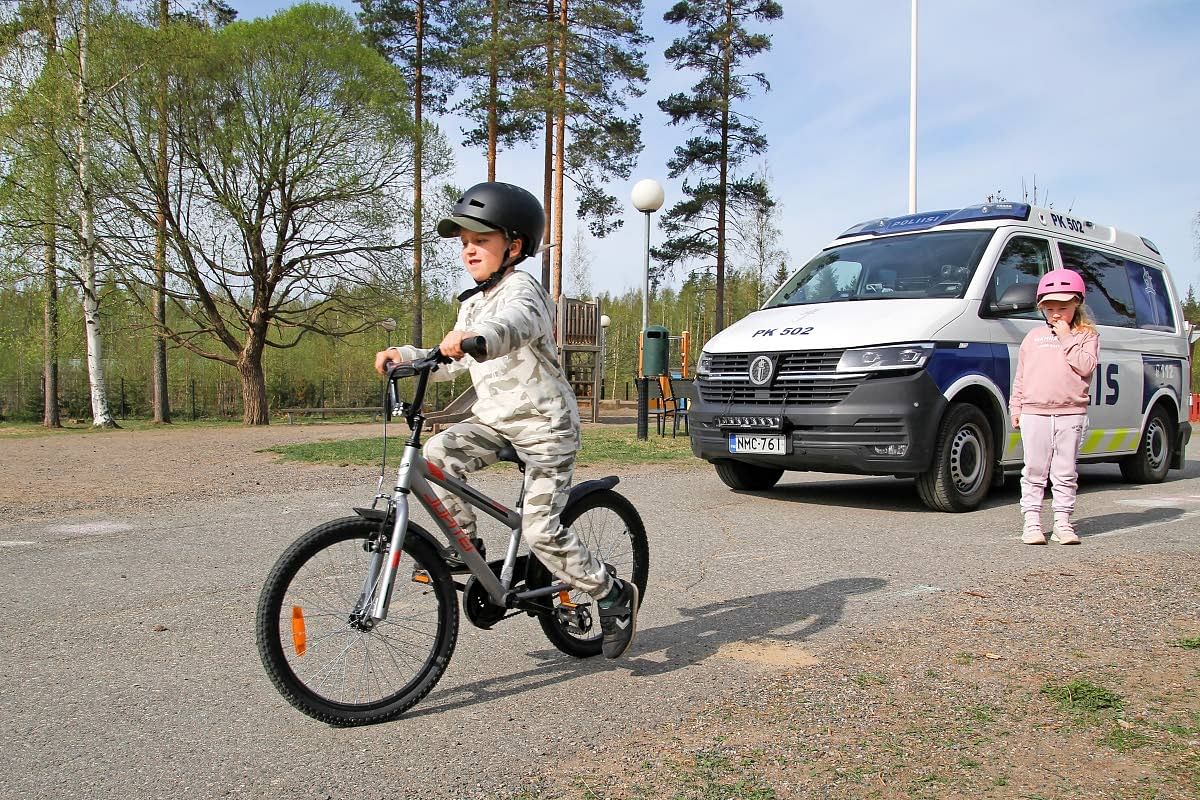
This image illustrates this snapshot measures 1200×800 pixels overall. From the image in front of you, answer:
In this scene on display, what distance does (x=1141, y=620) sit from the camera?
14.2 feet

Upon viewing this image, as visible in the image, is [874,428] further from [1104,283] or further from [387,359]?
[387,359]

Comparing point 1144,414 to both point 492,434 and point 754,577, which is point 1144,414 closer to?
point 754,577

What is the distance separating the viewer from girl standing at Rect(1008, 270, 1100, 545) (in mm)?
6371

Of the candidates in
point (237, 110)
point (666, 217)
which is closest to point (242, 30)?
point (237, 110)

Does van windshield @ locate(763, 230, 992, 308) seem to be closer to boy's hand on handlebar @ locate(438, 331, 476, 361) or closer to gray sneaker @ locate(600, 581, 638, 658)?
gray sneaker @ locate(600, 581, 638, 658)

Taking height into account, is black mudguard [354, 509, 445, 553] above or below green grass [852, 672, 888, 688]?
above

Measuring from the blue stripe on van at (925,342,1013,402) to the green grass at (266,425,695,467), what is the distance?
488 cm

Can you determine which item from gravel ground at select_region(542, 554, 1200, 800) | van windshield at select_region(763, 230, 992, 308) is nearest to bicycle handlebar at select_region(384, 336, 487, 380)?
gravel ground at select_region(542, 554, 1200, 800)

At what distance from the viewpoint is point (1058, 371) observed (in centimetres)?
642

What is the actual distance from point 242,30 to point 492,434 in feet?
78.2

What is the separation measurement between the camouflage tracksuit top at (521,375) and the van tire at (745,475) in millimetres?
5413

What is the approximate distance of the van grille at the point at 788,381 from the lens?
7145 millimetres

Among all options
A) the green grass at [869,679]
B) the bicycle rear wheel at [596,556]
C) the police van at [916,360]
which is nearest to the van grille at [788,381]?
the police van at [916,360]

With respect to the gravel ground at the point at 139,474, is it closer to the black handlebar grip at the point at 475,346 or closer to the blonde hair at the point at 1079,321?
the black handlebar grip at the point at 475,346
